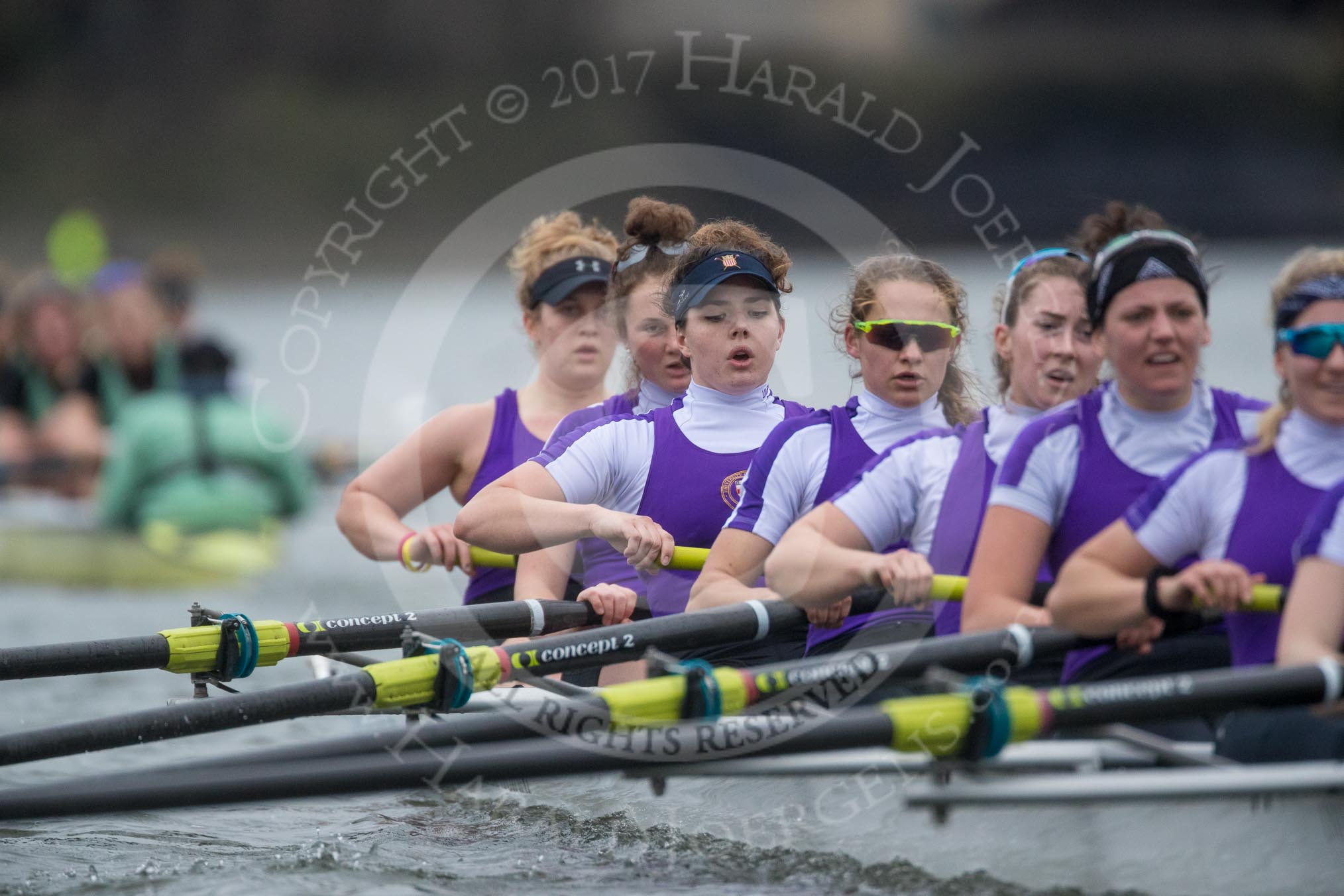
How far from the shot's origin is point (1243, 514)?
10.8 feet

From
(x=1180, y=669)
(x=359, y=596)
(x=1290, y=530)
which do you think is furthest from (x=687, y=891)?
(x=359, y=596)

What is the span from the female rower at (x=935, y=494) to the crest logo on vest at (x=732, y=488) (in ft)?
1.82

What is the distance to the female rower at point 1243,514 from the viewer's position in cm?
323

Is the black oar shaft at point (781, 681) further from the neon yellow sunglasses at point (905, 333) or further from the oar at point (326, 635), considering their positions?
the oar at point (326, 635)

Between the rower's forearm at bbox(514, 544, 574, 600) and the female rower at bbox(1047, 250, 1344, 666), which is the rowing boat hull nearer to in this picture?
the female rower at bbox(1047, 250, 1344, 666)

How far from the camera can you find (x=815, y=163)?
616 inches

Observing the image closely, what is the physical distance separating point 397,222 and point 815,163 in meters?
7.67

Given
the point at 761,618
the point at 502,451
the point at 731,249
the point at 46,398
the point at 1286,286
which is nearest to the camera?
the point at 1286,286

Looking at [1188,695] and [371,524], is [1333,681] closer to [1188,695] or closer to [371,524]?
[1188,695]

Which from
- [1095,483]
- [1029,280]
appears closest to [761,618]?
[1095,483]

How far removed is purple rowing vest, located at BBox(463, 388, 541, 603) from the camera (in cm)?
541

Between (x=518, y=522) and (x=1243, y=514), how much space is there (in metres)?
2.09

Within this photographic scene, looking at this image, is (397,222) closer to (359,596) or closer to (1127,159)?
(359,596)

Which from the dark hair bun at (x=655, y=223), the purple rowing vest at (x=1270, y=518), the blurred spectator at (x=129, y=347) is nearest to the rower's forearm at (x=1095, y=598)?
the purple rowing vest at (x=1270, y=518)
